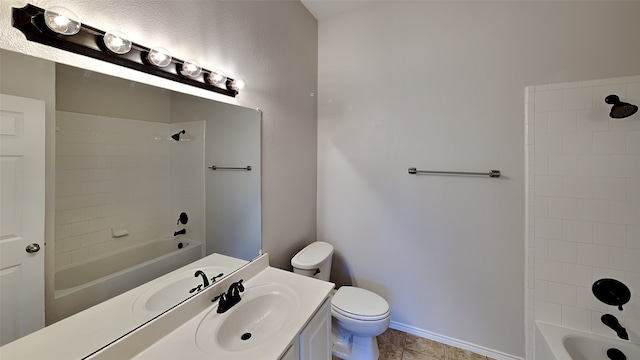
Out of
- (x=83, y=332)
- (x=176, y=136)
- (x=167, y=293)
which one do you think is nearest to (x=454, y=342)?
(x=167, y=293)

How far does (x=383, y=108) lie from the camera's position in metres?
1.96

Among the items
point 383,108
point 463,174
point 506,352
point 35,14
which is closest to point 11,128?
point 35,14

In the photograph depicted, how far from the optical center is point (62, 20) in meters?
0.68

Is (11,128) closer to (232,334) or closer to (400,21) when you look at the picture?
(232,334)

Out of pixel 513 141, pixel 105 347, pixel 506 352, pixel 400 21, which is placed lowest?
pixel 506 352

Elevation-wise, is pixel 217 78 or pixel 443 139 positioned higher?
pixel 217 78

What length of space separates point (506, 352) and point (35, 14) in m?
2.89

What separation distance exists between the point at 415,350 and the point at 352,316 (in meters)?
0.69

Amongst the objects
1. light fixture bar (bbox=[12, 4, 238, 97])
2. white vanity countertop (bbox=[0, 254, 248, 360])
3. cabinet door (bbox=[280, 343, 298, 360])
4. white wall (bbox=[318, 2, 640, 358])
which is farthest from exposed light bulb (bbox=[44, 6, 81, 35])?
white wall (bbox=[318, 2, 640, 358])

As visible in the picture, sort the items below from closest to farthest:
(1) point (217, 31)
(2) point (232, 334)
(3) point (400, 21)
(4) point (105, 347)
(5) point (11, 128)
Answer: (5) point (11, 128)
(4) point (105, 347)
(2) point (232, 334)
(1) point (217, 31)
(3) point (400, 21)

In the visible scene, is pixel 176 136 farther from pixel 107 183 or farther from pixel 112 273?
pixel 112 273

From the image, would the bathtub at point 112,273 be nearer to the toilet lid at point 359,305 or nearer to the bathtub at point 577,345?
the toilet lid at point 359,305

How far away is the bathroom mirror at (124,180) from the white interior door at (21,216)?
0.08 ft

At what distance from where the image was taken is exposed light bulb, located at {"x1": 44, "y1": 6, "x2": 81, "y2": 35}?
0.67 meters
